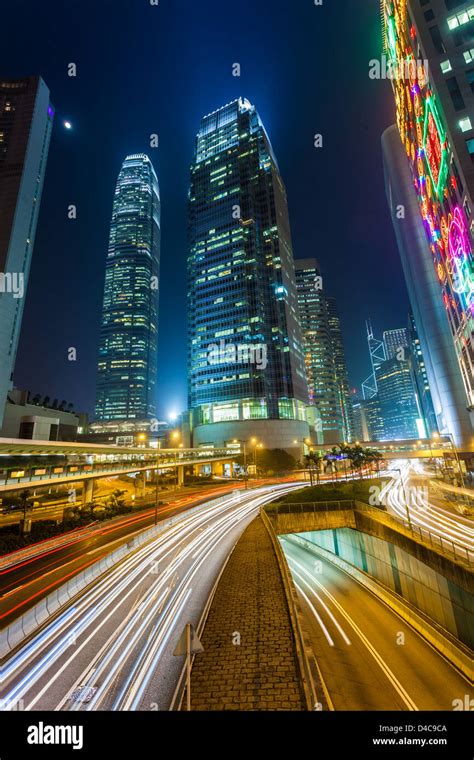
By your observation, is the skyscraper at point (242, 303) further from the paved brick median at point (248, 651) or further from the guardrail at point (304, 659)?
the guardrail at point (304, 659)

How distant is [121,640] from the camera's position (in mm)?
11664

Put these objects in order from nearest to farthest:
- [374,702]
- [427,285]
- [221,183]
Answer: [374,702] < [427,285] < [221,183]

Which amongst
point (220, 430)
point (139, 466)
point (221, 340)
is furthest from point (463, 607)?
point (221, 340)

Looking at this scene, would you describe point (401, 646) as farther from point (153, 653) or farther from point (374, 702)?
point (153, 653)

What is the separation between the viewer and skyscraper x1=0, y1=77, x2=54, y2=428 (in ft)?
214

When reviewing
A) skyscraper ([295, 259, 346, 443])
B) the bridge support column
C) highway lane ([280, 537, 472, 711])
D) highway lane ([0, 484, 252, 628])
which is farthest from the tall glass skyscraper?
Answer: highway lane ([0, 484, 252, 628])

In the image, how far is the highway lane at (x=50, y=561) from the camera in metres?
15.0

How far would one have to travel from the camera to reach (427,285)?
98688 millimetres

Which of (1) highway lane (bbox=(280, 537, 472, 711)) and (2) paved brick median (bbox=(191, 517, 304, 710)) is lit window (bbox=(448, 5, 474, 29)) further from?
(1) highway lane (bbox=(280, 537, 472, 711))

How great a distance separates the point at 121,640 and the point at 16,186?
9823 cm

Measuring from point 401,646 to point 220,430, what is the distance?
3440 inches

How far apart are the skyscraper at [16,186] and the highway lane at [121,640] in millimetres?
62039

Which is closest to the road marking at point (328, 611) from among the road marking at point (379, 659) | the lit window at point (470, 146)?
the road marking at point (379, 659)

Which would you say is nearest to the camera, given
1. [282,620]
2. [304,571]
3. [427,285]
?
[282,620]
